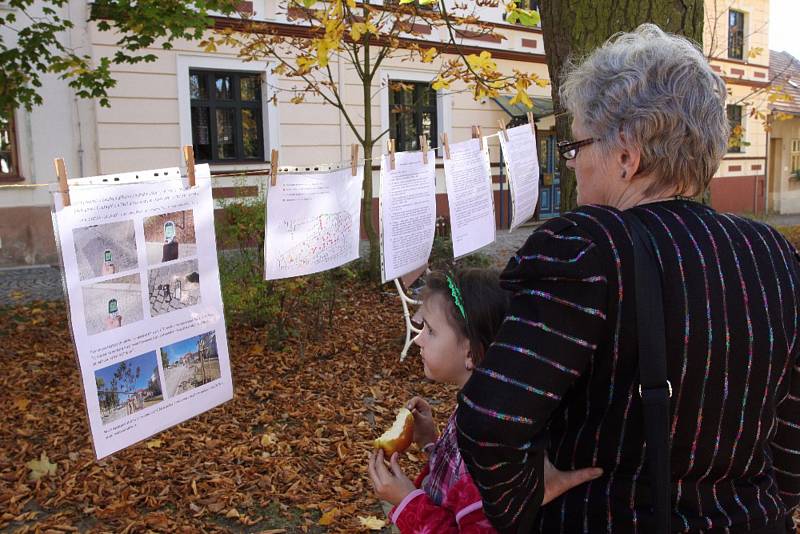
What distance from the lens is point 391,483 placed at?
165 cm

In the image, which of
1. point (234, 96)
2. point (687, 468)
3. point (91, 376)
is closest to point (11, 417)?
point (91, 376)

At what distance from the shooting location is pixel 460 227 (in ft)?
11.6

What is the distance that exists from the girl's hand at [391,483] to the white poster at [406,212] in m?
1.52

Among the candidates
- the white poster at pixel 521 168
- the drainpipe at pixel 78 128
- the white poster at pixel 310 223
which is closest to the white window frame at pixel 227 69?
the drainpipe at pixel 78 128

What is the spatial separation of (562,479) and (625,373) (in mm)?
240

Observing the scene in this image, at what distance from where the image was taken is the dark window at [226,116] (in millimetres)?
12188

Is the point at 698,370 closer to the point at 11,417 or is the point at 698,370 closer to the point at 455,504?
the point at 455,504

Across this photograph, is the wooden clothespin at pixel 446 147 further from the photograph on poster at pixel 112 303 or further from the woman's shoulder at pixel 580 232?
the woman's shoulder at pixel 580 232

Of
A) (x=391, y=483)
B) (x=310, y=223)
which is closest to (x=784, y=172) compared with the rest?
(x=310, y=223)

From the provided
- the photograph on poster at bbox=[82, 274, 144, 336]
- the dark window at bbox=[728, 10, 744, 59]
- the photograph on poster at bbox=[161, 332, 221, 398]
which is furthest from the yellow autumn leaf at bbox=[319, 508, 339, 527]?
the dark window at bbox=[728, 10, 744, 59]

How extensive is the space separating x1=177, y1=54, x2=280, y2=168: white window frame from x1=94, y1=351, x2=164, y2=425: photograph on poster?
32.1 feet

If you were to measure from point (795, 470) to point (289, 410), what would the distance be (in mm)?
3491

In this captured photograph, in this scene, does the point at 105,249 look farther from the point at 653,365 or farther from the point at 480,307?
the point at 653,365

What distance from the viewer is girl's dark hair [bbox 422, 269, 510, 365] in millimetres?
1688
